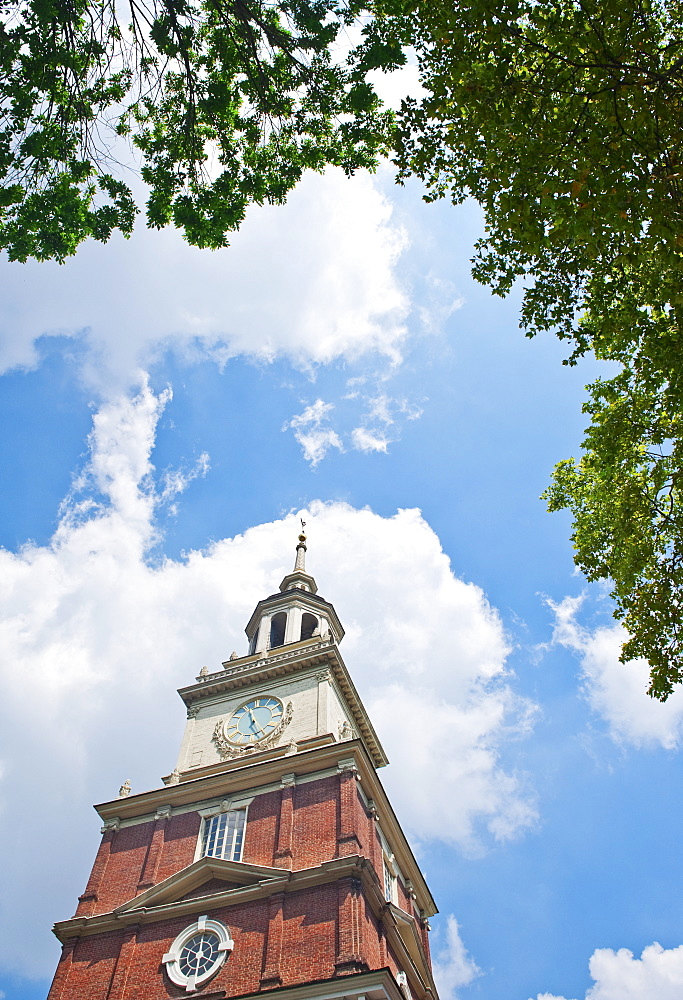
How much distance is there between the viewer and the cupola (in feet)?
122

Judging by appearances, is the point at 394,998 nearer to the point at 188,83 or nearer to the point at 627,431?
the point at 627,431

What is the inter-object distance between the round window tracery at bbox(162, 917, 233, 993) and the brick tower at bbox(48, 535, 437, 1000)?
1.4 inches

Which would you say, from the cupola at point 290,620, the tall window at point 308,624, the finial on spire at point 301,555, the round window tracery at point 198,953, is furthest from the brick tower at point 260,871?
the finial on spire at point 301,555

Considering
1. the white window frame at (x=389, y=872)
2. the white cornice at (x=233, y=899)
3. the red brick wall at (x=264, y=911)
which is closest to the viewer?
the red brick wall at (x=264, y=911)

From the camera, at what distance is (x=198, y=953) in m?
21.7

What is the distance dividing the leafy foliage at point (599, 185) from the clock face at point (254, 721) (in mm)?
18970

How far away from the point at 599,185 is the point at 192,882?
74.7ft

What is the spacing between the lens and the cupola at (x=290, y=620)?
122 feet

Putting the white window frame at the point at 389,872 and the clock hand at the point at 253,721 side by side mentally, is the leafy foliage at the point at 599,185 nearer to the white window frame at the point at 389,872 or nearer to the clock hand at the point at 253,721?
the white window frame at the point at 389,872

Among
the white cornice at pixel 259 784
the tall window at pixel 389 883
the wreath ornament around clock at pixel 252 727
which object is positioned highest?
the wreath ornament around clock at pixel 252 727

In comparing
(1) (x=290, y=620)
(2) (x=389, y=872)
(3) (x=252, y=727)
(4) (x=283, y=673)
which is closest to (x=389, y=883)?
(2) (x=389, y=872)

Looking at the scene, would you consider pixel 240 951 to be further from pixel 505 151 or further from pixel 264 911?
pixel 505 151

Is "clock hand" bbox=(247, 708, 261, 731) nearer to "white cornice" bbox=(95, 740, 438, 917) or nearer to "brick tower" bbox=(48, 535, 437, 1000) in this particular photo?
"brick tower" bbox=(48, 535, 437, 1000)

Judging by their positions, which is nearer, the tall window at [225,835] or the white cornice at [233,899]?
the white cornice at [233,899]
